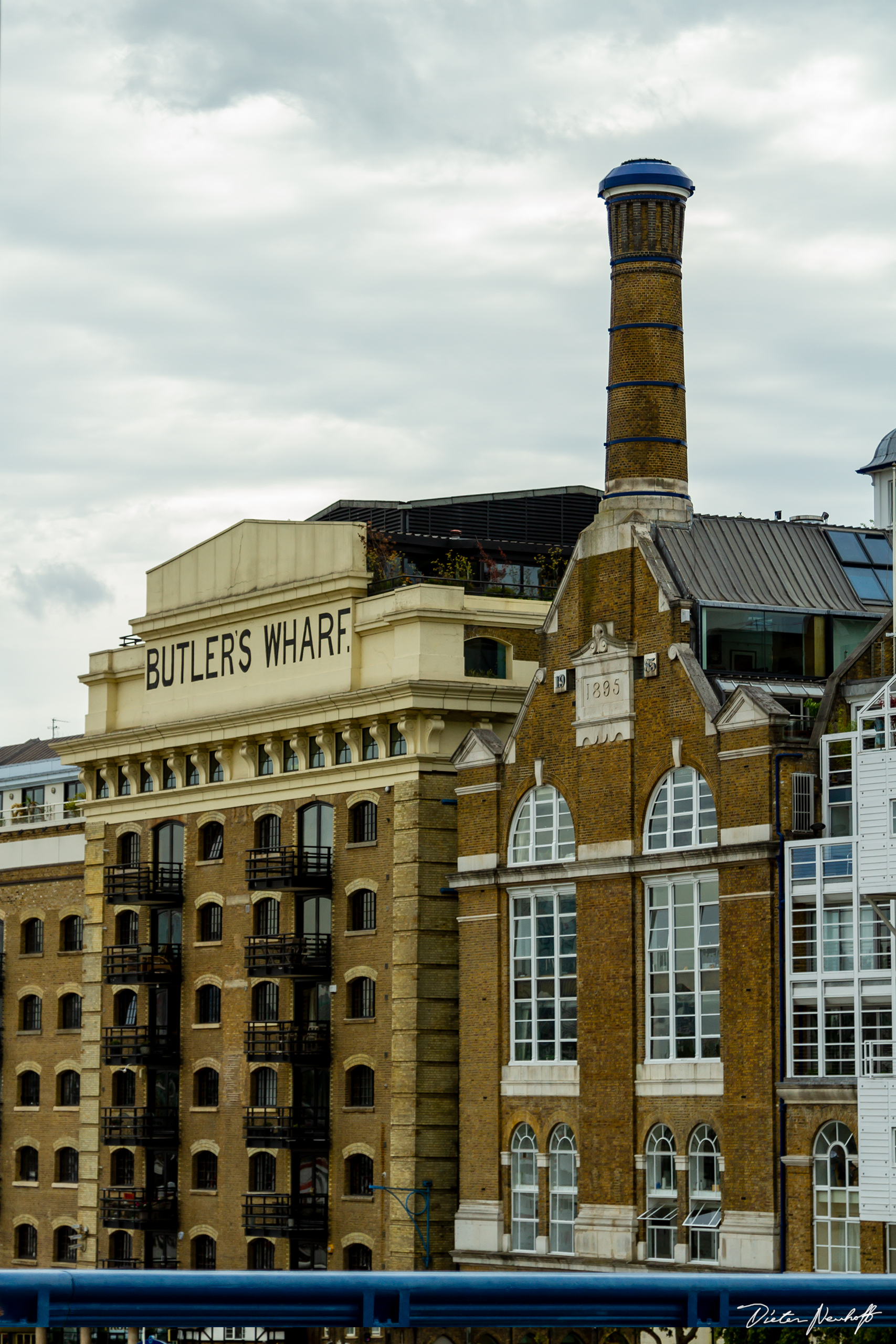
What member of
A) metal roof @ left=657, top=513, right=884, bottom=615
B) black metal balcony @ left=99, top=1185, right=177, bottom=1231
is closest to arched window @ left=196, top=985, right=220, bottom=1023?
black metal balcony @ left=99, top=1185, right=177, bottom=1231

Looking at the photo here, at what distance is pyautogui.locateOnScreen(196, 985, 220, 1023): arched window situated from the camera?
6225cm

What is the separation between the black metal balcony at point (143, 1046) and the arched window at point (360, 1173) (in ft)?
28.0

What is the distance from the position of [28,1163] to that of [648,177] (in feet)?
124

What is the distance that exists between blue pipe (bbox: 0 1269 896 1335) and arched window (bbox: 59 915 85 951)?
2241 inches

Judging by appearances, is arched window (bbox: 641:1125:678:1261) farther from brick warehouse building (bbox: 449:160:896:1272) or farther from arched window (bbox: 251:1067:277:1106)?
arched window (bbox: 251:1067:277:1106)

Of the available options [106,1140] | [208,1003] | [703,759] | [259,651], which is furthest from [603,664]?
[106,1140]

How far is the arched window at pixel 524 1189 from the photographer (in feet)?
166

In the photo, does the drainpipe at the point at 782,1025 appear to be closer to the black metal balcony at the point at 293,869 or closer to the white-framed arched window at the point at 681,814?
the white-framed arched window at the point at 681,814

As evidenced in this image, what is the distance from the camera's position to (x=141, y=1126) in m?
63.2

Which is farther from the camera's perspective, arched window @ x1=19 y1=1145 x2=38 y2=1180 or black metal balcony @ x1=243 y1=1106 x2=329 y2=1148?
arched window @ x1=19 y1=1145 x2=38 y2=1180

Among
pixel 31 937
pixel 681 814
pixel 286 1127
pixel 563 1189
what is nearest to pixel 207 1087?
pixel 286 1127

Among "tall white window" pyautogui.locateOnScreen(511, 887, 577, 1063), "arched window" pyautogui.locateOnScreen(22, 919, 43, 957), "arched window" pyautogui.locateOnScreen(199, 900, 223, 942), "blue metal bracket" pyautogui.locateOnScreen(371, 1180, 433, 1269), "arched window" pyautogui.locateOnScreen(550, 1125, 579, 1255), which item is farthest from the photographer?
"arched window" pyautogui.locateOnScreen(22, 919, 43, 957)

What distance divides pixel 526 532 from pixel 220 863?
13.0 metres

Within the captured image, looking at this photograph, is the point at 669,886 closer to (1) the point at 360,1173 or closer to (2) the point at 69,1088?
(1) the point at 360,1173
